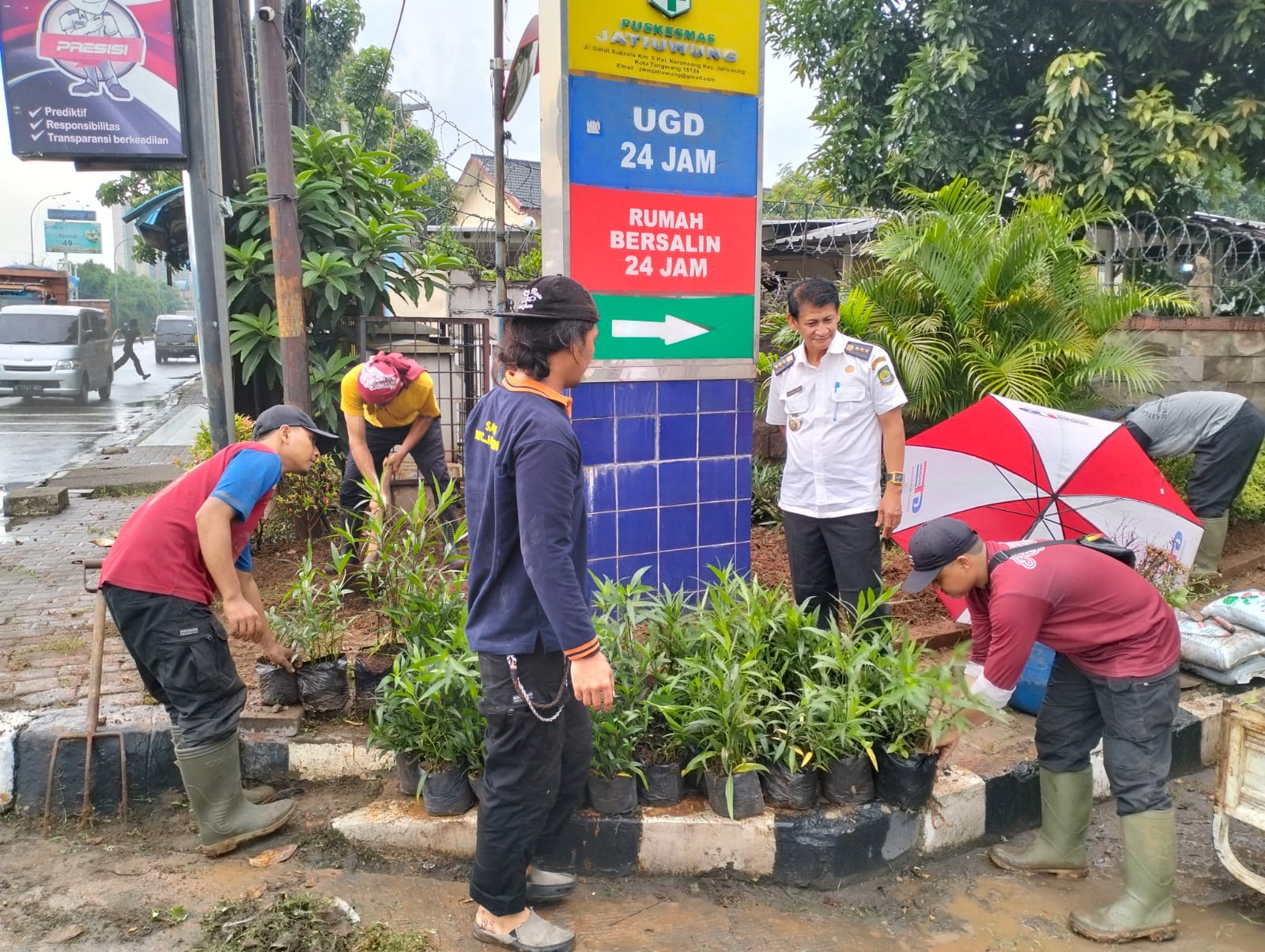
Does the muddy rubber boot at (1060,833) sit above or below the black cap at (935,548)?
below

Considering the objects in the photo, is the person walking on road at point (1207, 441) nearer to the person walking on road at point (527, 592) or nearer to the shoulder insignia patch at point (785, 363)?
the shoulder insignia patch at point (785, 363)

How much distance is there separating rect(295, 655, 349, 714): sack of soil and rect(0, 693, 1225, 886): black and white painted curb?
0.50 feet

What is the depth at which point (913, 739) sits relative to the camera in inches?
127

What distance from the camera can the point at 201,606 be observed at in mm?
3266

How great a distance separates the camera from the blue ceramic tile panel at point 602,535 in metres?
4.36

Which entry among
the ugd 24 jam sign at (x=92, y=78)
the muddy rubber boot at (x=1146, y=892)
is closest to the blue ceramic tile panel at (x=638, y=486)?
the muddy rubber boot at (x=1146, y=892)

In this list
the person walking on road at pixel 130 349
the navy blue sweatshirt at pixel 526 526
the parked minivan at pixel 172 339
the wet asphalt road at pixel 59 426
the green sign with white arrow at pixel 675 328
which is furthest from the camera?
the parked minivan at pixel 172 339

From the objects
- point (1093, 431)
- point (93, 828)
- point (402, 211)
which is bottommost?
point (93, 828)

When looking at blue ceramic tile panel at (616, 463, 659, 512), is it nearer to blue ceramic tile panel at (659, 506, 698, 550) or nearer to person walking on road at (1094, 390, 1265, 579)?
blue ceramic tile panel at (659, 506, 698, 550)

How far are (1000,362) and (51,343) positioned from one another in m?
18.2

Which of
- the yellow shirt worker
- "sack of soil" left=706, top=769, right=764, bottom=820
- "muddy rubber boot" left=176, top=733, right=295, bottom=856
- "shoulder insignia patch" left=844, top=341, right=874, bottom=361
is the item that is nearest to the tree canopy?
"shoulder insignia patch" left=844, top=341, right=874, bottom=361

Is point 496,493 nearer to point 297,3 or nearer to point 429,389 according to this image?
point 429,389

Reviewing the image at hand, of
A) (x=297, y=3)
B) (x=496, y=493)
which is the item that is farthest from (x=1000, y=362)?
(x=297, y=3)

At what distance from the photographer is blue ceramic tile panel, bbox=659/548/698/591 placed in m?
4.58
